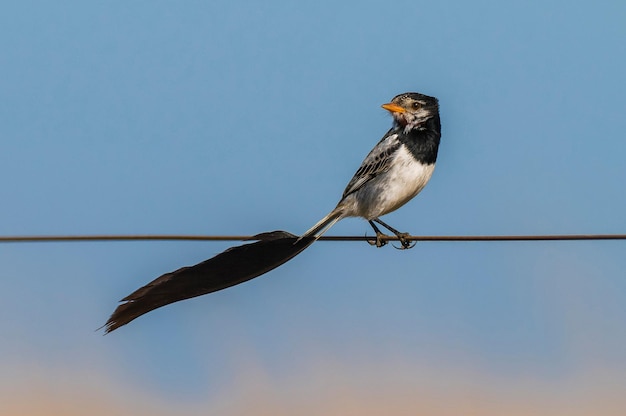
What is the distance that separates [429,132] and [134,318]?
4.10 m

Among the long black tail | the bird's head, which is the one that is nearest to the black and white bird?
the bird's head

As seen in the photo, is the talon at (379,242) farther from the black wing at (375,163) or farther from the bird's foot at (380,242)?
the black wing at (375,163)

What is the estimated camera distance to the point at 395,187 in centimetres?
959

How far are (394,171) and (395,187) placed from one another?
5.6 inches

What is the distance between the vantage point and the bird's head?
10047 mm

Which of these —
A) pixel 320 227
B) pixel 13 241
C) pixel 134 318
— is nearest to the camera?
pixel 13 241

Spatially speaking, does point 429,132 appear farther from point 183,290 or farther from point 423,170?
point 183,290

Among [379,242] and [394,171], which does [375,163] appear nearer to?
[394,171]

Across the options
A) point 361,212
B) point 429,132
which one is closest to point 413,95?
point 429,132

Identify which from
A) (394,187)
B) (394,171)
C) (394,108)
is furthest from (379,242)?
(394,108)

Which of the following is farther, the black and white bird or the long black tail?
the black and white bird

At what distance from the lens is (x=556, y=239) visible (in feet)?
21.4

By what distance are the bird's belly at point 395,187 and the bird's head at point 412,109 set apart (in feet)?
1.61

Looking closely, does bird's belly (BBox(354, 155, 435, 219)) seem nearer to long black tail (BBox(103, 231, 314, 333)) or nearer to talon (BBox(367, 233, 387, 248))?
talon (BBox(367, 233, 387, 248))
